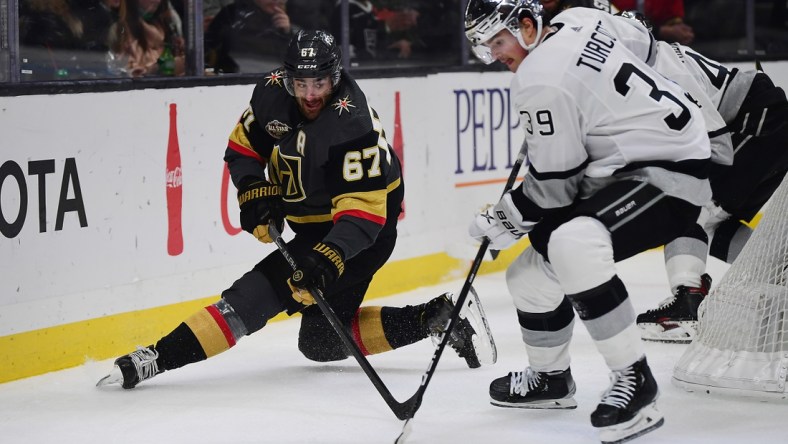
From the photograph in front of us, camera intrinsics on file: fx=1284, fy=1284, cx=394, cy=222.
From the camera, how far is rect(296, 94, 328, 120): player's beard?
11.0ft

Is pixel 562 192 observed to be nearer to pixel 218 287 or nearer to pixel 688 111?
pixel 688 111

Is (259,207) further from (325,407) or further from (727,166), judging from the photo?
(727,166)

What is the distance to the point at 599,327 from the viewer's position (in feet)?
9.36

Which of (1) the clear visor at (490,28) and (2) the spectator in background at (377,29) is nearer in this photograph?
(1) the clear visor at (490,28)

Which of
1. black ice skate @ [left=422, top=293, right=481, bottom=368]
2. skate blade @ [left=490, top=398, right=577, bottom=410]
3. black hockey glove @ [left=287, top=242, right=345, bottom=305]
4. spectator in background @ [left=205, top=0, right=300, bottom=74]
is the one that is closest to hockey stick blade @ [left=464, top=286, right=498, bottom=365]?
black ice skate @ [left=422, top=293, right=481, bottom=368]

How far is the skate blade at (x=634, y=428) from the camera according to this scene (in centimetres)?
287

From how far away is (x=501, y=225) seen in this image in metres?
3.08

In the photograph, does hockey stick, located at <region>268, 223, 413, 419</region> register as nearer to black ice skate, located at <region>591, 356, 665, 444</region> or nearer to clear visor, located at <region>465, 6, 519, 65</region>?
black ice skate, located at <region>591, 356, 665, 444</region>

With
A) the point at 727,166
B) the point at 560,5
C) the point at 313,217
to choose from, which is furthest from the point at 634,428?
the point at 560,5

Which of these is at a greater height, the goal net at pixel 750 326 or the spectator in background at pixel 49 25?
the spectator in background at pixel 49 25

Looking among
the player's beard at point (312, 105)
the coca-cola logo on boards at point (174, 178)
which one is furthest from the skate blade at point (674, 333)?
the coca-cola logo on boards at point (174, 178)

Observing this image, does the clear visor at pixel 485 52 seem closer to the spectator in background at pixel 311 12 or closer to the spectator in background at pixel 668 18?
the spectator in background at pixel 311 12

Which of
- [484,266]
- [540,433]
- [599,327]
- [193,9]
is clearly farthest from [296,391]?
[484,266]

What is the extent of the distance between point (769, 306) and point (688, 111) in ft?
2.63
